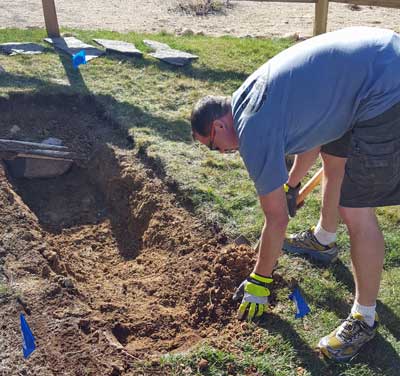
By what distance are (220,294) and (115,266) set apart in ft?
3.73

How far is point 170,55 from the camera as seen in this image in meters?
7.99

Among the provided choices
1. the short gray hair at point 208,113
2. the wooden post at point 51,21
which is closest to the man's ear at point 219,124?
the short gray hair at point 208,113

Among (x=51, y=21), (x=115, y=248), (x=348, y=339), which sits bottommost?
(x=115, y=248)

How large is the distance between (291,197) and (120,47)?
5079 millimetres

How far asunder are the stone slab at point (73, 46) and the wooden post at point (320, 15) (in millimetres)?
Result: 3086

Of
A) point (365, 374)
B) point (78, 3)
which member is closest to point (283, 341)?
point (365, 374)

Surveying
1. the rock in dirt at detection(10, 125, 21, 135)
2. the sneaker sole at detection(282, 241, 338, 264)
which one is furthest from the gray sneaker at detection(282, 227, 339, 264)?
the rock in dirt at detection(10, 125, 21, 135)

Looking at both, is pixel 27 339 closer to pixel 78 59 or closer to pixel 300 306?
pixel 300 306

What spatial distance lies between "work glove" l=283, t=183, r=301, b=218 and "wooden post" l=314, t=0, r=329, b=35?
497 cm

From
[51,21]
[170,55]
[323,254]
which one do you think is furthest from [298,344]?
[51,21]

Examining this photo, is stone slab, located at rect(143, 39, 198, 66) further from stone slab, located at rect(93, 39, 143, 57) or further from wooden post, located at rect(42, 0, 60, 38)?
wooden post, located at rect(42, 0, 60, 38)

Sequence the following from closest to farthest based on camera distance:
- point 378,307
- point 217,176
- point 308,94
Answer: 1. point 308,94
2. point 378,307
3. point 217,176

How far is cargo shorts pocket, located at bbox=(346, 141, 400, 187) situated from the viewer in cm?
284

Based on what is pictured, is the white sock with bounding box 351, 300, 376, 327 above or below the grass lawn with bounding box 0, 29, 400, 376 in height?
above
